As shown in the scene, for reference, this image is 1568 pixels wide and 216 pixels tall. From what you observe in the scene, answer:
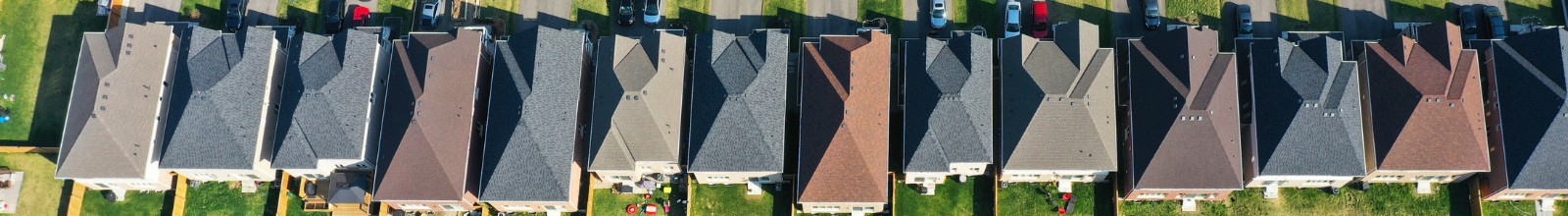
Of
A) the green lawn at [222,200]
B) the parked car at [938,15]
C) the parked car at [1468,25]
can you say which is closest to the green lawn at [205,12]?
the green lawn at [222,200]

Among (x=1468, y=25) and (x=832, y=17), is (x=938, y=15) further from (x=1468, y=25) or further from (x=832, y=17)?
(x=1468, y=25)

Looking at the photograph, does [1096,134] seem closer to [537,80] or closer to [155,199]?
[537,80]

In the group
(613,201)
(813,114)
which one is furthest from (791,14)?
(613,201)

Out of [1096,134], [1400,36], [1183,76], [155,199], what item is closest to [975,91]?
[1096,134]

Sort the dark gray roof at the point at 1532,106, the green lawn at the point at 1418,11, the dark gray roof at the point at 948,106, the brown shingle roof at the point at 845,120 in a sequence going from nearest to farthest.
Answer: the dark gray roof at the point at 1532,106 → the brown shingle roof at the point at 845,120 → the dark gray roof at the point at 948,106 → the green lawn at the point at 1418,11

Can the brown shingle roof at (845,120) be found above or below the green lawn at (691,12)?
below

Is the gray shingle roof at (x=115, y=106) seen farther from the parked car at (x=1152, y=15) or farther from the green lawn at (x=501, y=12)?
the parked car at (x=1152, y=15)

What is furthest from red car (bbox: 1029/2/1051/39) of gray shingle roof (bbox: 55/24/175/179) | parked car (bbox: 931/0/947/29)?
gray shingle roof (bbox: 55/24/175/179)
